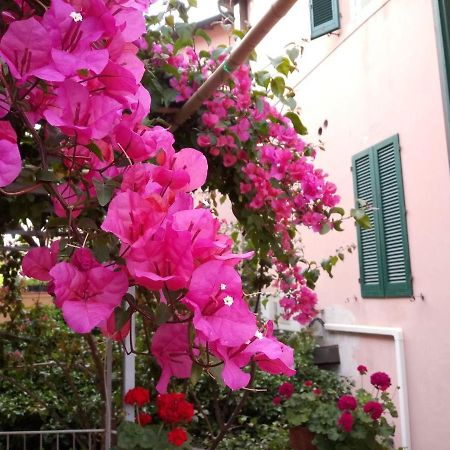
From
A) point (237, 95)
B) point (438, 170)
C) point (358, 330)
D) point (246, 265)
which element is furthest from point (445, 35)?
point (358, 330)

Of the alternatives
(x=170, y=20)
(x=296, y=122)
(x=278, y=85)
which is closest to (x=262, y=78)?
(x=278, y=85)

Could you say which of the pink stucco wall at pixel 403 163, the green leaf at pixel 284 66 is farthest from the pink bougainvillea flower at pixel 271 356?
the pink stucco wall at pixel 403 163

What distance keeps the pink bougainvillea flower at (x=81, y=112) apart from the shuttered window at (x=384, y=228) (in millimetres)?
3731

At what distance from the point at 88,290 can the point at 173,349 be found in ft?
0.34

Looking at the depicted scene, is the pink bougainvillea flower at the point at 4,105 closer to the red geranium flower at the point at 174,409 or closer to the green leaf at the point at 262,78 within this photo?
the green leaf at the point at 262,78

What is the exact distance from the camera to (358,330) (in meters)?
4.64

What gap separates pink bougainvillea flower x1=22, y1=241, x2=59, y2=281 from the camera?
544mm

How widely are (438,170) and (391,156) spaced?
0.58 meters

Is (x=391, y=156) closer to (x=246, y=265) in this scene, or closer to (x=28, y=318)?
(x=246, y=265)

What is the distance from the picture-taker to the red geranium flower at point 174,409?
2473mm

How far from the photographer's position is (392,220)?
4230 mm

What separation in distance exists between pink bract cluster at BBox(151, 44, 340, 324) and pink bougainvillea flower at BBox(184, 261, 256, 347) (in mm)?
1696

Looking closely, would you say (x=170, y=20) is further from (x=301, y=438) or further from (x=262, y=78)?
(x=301, y=438)

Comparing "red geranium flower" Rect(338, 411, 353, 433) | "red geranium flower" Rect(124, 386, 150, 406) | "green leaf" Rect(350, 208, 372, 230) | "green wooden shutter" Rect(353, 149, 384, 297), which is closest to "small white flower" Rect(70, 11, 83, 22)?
"green leaf" Rect(350, 208, 372, 230)
